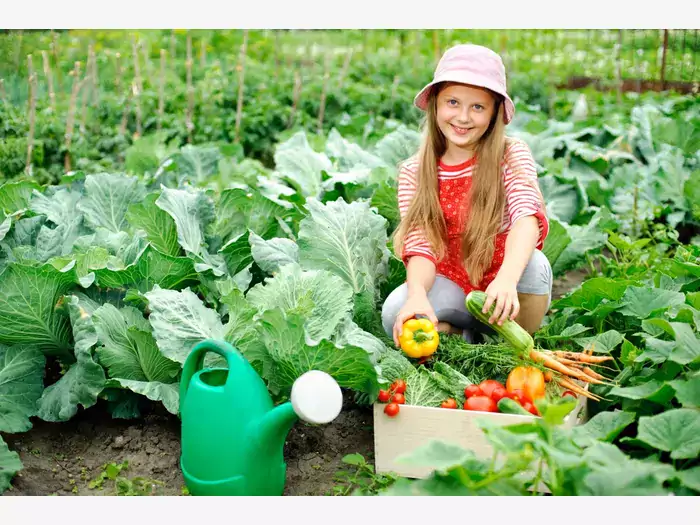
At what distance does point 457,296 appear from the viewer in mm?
3252

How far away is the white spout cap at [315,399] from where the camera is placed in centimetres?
216

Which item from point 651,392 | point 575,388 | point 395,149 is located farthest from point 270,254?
point 395,149

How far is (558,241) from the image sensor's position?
12.2 feet

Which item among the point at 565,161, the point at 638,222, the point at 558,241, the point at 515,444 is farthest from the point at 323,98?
the point at 515,444

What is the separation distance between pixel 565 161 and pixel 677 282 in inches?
87.0

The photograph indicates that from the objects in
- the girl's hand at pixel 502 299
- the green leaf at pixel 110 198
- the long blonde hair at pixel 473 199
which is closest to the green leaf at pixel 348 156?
the green leaf at pixel 110 198

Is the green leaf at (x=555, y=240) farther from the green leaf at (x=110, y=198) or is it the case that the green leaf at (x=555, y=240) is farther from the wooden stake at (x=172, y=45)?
the wooden stake at (x=172, y=45)

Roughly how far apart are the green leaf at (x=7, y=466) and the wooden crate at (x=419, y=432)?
1201 millimetres

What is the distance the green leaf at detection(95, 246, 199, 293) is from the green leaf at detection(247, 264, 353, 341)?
1.32 feet

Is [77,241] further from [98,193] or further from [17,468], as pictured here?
[17,468]

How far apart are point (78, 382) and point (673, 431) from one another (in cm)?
203

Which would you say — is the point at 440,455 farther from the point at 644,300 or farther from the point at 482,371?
the point at 644,300

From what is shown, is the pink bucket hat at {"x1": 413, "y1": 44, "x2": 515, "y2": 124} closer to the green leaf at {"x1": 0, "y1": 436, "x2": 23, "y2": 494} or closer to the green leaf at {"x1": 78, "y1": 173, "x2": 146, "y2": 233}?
the green leaf at {"x1": 78, "y1": 173, "x2": 146, "y2": 233}

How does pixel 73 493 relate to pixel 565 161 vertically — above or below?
below
